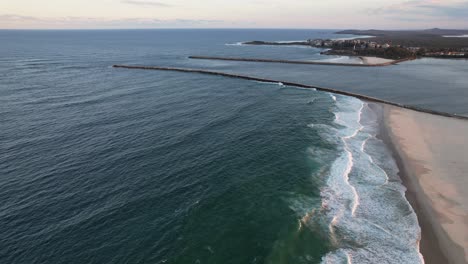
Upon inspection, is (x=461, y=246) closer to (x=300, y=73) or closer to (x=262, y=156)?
(x=262, y=156)

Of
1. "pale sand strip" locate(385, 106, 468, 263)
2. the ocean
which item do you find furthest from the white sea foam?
"pale sand strip" locate(385, 106, 468, 263)

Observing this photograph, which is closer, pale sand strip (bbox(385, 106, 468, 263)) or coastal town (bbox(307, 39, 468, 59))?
pale sand strip (bbox(385, 106, 468, 263))

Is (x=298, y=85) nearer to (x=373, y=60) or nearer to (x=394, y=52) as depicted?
(x=373, y=60)

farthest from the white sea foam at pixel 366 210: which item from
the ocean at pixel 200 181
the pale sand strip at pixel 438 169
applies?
the pale sand strip at pixel 438 169

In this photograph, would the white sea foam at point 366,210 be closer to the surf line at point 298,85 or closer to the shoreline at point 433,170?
the shoreline at point 433,170

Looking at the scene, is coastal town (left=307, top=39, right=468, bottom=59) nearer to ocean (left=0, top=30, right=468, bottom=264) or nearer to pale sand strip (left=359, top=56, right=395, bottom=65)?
pale sand strip (left=359, top=56, right=395, bottom=65)
